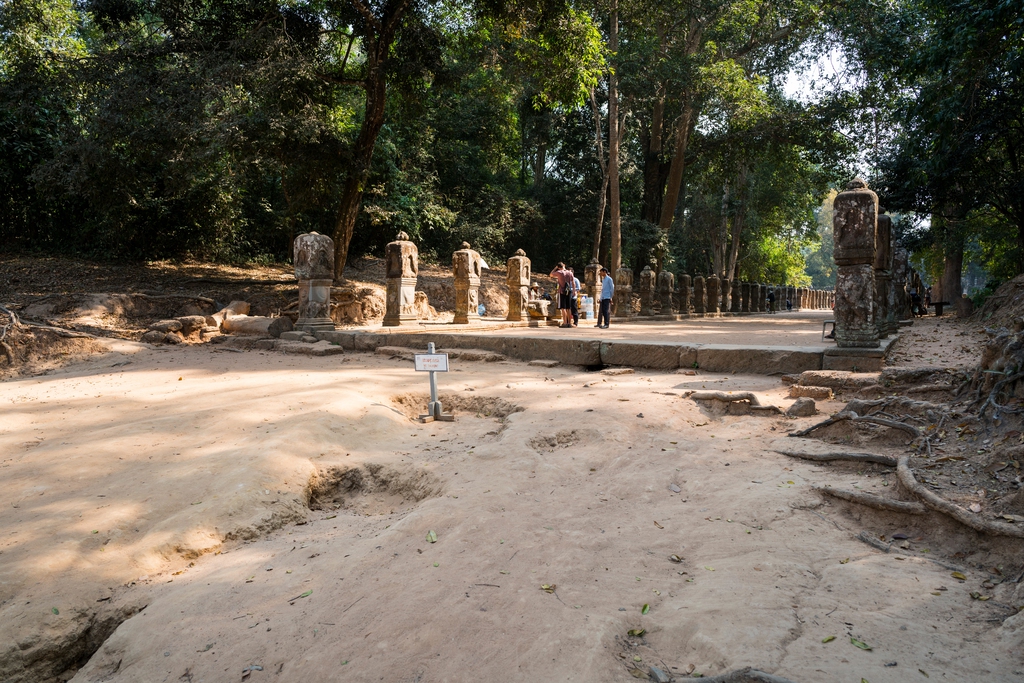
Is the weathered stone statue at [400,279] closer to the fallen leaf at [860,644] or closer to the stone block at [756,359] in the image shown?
the stone block at [756,359]

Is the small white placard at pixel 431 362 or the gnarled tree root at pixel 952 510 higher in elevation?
the small white placard at pixel 431 362

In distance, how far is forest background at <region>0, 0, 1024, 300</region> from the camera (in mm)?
11531

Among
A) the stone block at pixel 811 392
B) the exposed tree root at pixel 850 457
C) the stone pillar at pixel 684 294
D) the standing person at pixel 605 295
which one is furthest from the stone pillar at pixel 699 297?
the exposed tree root at pixel 850 457

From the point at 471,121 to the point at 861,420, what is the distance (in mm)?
21220

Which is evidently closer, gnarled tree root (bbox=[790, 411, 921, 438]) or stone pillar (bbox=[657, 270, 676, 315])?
gnarled tree root (bbox=[790, 411, 921, 438])

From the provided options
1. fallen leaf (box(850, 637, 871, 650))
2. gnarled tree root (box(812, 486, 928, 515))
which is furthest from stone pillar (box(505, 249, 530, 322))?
fallen leaf (box(850, 637, 871, 650))

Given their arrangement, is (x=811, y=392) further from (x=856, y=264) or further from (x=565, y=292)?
(x=565, y=292)

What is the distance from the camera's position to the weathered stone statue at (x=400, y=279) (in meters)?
12.1

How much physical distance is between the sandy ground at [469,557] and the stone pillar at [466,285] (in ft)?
25.5

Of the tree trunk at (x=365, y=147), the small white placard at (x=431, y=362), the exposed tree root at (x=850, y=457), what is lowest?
the exposed tree root at (x=850, y=457)

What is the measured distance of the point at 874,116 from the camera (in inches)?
781

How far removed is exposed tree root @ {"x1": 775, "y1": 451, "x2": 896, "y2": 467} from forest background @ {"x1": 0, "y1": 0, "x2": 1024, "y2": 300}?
914 centimetres

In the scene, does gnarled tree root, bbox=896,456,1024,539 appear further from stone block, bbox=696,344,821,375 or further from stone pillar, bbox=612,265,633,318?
stone pillar, bbox=612,265,633,318

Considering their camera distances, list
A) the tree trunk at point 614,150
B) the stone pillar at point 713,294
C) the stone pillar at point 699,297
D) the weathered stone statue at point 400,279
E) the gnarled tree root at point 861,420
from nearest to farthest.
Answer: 1. the gnarled tree root at point 861,420
2. the weathered stone statue at point 400,279
3. the tree trunk at point 614,150
4. the stone pillar at point 699,297
5. the stone pillar at point 713,294
